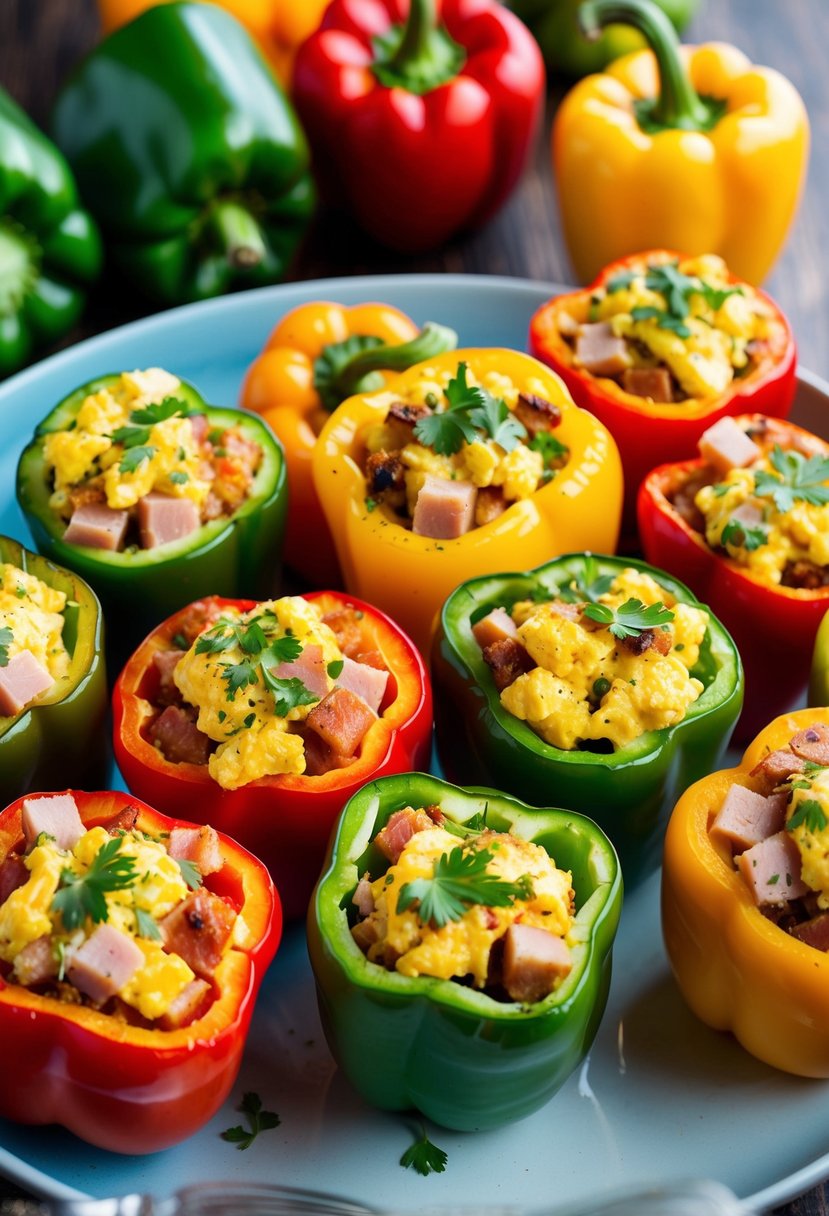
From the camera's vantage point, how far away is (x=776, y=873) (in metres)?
3.22

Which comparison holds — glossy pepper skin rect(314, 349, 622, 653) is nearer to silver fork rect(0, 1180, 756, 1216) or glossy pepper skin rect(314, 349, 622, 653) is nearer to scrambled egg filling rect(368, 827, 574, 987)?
scrambled egg filling rect(368, 827, 574, 987)

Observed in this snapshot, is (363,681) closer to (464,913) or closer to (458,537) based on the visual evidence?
(458,537)

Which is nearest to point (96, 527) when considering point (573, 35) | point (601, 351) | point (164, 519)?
point (164, 519)

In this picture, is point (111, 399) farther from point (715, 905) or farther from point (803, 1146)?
point (803, 1146)

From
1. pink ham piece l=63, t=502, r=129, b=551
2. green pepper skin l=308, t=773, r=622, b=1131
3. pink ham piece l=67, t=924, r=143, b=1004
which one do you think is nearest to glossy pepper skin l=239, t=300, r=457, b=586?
pink ham piece l=63, t=502, r=129, b=551

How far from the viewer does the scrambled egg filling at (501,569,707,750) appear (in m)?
3.56

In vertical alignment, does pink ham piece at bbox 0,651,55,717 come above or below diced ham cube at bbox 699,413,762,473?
below

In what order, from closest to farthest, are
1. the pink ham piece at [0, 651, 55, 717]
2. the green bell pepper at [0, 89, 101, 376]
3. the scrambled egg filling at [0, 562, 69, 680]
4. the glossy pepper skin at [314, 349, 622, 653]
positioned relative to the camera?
the pink ham piece at [0, 651, 55, 717] < the scrambled egg filling at [0, 562, 69, 680] < the glossy pepper skin at [314, 349, 622, 653] < the green bell pepper at [0, 89, 101, 376]

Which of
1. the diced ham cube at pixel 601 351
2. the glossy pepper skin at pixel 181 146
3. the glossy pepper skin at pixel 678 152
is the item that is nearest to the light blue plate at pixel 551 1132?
the diced ham cube at pixel 601 351

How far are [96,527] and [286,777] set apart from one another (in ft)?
3.48

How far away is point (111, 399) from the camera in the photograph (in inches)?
170

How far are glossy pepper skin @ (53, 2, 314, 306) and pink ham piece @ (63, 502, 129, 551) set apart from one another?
1904mm

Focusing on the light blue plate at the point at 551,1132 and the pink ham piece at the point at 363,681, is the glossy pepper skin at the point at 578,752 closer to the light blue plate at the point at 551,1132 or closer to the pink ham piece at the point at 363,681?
the pink ham piece at the point at 363,681

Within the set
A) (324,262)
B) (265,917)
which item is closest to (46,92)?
(324,262)
